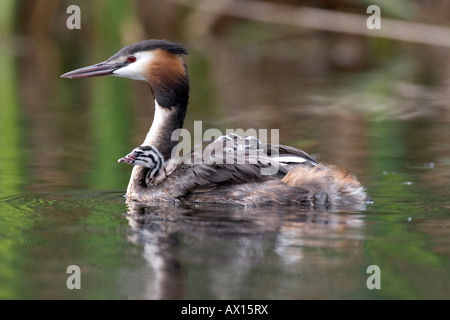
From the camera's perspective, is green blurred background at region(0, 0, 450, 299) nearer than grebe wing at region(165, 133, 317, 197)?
Yes

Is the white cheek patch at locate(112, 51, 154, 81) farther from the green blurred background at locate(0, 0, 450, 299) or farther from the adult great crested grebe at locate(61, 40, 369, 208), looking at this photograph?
the green blurred background at locate(0, 0, 450, 299)

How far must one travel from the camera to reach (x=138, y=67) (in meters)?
6.94

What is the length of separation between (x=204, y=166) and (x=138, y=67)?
1.10 m

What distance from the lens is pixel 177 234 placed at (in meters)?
5.36

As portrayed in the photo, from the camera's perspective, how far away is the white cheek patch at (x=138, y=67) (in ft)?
22.7

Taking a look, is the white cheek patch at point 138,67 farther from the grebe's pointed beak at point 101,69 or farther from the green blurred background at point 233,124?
the green blurred background at point 233,124

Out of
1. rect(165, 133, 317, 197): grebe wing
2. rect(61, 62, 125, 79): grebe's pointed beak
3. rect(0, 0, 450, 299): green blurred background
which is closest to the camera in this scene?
rect(0, 0, 450, 299): green blurred background

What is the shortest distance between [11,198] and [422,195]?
9.77 feet

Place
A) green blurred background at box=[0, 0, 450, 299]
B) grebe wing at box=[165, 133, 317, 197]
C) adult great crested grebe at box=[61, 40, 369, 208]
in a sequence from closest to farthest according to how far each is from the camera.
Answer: green blurred background at box=[0, 0, 450, 299]
adult great crested grebe at box=[61, 40, 369, 208]
grebe wing at box=[165, 133, 317, 197]

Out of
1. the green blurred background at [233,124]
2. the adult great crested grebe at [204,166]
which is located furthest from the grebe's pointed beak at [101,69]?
the green blurred background at [233,124]

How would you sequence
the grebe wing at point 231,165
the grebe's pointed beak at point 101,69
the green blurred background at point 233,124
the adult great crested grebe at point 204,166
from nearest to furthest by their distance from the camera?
1. the green blurred background at point 233,124
2. the adult great crested grebe at point 204,166
3. the grebe wing at point 231,165
4. the grebe's pointed beak at point 101,69

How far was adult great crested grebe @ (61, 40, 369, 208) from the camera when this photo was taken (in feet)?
20.3

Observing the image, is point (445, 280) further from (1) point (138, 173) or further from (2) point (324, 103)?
(2) point (324, 103)

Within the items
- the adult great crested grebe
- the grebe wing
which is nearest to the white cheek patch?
the adult great crested grebe
